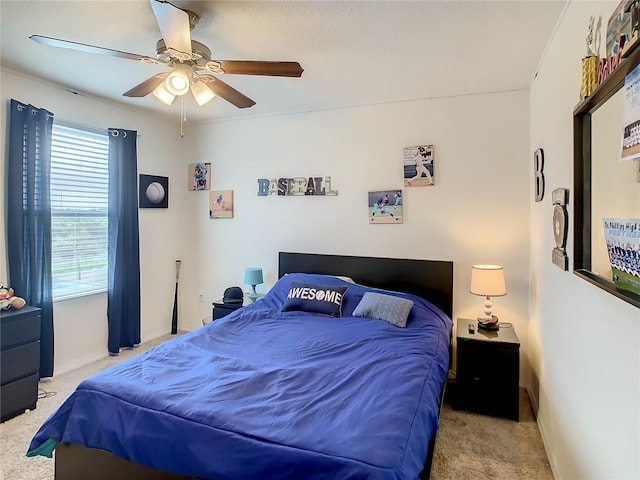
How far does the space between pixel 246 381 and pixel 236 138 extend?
2.93 metres

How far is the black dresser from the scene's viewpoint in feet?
7.84

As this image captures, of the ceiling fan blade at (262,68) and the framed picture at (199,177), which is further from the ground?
the ceiling fan blade at (262,68)

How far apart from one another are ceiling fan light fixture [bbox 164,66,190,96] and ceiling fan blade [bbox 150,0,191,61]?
0.12 metres

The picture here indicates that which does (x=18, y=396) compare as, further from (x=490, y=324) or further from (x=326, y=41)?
(x=490, y=324)

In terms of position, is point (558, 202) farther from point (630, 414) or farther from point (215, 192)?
point (215, 192)

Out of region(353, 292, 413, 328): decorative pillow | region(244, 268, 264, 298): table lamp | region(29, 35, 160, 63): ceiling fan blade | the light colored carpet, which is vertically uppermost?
region(29, 35, 160, 63): ceiling fan blade

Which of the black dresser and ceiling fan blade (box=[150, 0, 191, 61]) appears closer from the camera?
ceiling fan blade (box=[150, 0, 191, 61])

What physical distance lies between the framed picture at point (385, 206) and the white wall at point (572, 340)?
1074mm

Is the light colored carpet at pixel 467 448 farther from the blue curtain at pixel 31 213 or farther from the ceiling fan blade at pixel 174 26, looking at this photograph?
the ceiling fan blade at pixel 174 26

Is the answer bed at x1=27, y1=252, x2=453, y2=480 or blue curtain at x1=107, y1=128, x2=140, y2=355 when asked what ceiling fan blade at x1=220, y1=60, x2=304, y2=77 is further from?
blue curtain at x1=107, y1=128, x2=140, y2=355

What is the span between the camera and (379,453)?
4.01ft

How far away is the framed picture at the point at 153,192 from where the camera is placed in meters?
3.80

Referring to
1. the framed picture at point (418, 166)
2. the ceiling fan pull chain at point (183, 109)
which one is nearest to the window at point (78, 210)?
the ceiling fan pull chain at point (183, 109)

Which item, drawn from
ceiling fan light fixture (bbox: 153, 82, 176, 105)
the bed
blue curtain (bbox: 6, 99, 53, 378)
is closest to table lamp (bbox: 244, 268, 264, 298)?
the bed
